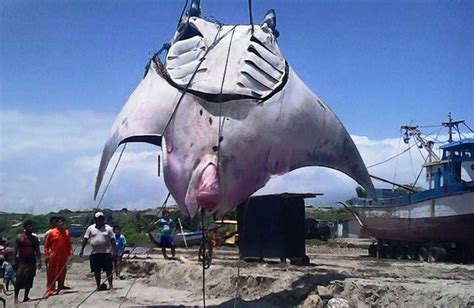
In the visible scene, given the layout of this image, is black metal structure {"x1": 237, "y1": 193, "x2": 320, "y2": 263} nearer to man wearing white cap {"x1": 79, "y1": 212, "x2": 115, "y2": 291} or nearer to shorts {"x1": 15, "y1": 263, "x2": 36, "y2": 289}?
man wearing white cap {"x1": 79, "y1": 212, "x2": 115, "y2": 291}

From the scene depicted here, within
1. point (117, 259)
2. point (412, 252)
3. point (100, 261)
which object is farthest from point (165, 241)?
point (412, 252)

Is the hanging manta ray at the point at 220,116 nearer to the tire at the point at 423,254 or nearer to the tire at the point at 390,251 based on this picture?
the tire at the point at 423,254

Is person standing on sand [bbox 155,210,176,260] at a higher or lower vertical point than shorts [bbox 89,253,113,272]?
higher

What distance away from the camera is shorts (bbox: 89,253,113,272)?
11.4 metres

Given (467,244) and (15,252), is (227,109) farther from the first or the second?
(467,244)

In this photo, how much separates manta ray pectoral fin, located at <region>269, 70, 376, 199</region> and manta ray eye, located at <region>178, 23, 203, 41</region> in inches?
56.6

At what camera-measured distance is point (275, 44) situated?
8922 mm

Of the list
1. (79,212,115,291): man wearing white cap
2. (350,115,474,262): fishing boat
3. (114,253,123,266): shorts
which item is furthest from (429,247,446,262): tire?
(79,212,115,291): man wearing white cap

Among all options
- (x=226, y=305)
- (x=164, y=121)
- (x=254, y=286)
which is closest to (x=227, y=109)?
(x=164, y=121)

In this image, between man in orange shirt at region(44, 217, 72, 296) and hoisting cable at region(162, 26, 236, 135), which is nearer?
hoisting cable at region(162, 26, 236, 135)

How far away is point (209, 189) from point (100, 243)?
4.84 m

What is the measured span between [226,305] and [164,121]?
3393 millimetres

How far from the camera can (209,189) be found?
7.18m

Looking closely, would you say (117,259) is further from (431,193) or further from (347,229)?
(347,229)
